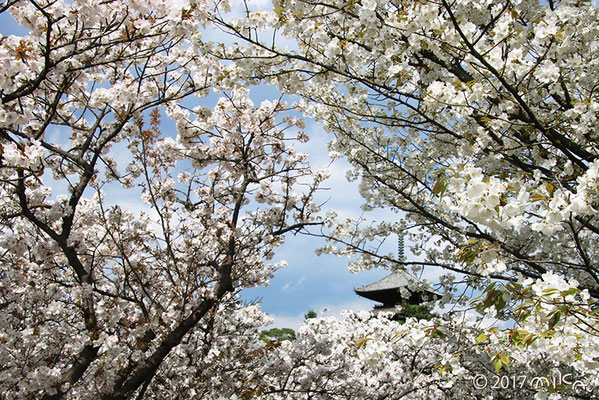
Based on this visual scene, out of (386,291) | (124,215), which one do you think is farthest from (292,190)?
(386,291)

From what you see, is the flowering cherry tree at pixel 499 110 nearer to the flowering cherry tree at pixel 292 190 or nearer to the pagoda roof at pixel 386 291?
the flowering cherry tree at pixel 292 190

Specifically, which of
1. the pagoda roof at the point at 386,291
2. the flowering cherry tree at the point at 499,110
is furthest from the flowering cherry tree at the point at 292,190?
the pagoda roof at the point at 386,291

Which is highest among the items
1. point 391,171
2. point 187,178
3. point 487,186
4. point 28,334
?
point 187,178

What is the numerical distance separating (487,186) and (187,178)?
5405 mm

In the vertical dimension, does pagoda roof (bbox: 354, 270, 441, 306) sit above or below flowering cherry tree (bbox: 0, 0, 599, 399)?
above

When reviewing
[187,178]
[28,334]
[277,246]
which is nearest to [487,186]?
[277,246]

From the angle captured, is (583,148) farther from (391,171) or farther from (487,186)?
(391,171)

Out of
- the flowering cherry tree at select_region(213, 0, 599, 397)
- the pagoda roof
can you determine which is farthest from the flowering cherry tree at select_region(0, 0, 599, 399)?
the pagoda roof

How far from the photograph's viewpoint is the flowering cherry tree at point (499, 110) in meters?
2.47

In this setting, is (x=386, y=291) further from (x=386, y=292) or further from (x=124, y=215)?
(x=124, y=215)

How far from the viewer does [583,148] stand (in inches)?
151

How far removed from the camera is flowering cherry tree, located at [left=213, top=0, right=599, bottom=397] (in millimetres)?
2471

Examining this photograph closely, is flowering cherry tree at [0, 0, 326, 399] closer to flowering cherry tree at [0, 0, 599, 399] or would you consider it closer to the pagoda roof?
flowering cherry tree at [0, 0, 599, 399]

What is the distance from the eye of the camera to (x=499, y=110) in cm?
381
